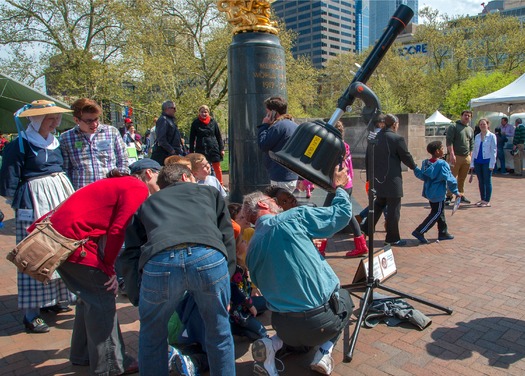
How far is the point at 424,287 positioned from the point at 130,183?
3.28 metres

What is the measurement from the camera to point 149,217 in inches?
95.1

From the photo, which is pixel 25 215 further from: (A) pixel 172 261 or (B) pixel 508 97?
(B) pixel 508 97

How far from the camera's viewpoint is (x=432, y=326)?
11.9 ft

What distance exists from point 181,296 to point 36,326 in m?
2.05

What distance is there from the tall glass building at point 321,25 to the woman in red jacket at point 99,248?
140 meters

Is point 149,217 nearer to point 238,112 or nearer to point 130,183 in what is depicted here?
point 130,183

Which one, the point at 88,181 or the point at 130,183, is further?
the point at 88,181

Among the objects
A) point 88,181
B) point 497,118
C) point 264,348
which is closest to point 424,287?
point 264,348

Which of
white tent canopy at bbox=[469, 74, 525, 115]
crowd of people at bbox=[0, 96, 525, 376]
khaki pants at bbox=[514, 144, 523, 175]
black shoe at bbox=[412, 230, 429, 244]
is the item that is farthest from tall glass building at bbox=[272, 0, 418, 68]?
crowd of people at bbox=[0, 96, 525, 376]

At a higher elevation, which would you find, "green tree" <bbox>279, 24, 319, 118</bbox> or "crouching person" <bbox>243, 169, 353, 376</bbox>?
"green tree" <bbox>279, 24, 319, 118</bbox>

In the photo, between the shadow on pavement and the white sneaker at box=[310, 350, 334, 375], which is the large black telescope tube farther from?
the shadow on pavement

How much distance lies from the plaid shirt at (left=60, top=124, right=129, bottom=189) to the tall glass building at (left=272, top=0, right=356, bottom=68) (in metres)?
138

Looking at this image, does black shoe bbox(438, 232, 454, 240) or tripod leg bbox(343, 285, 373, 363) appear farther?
black shoe bbox(438, 232, 454, 240)

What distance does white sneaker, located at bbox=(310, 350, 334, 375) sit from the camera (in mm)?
2871
